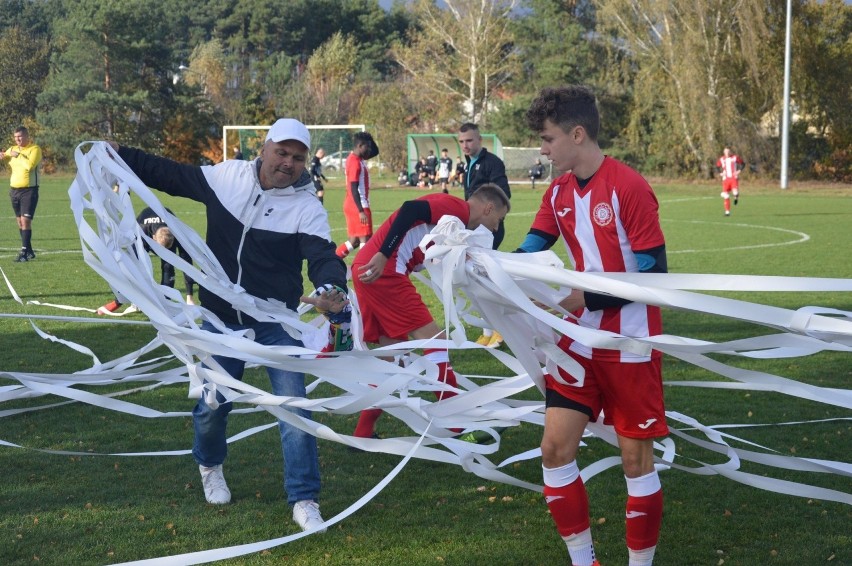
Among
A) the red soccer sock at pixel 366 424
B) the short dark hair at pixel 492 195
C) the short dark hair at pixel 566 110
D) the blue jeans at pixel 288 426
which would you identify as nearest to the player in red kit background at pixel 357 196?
the short dark hair at pixel 492 195

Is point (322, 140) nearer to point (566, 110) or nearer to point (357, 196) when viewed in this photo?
point (357, 196)

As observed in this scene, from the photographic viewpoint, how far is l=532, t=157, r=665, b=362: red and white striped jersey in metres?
4.33

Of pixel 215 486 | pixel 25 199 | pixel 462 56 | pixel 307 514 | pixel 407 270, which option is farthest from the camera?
pixel 462 56

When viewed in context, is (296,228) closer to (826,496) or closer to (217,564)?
(217,564)

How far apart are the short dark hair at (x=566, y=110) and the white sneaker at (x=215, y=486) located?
273 centimetres

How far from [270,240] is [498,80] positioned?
69.9 m

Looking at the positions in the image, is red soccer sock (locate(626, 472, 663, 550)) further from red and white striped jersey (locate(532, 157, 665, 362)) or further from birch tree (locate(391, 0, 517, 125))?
birch tree (locate(391, 0, 517, 125))

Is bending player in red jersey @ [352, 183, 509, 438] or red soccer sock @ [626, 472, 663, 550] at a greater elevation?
bending player in red jersey @ [352, 183, 509, 438]

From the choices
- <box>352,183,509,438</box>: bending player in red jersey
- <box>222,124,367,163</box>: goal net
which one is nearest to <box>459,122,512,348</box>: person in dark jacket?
<box>352,183,509,438</box>: bending player in red jersey

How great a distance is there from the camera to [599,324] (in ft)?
14.6

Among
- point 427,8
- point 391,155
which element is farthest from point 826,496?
point 427,8

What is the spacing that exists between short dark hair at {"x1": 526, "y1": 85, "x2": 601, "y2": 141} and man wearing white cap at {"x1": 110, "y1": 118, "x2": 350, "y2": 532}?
1.36 meters

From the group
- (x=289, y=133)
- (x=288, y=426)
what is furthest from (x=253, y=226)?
(x=288, y=426)

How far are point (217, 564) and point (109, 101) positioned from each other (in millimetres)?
60483
